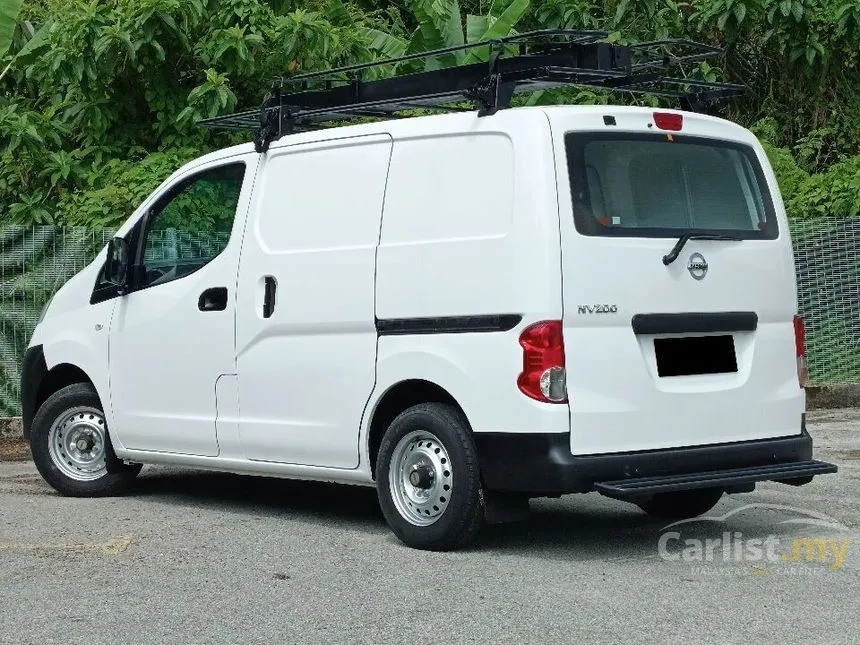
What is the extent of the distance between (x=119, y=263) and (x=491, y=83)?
2947mm

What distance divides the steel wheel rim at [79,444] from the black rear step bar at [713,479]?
12.4 feet

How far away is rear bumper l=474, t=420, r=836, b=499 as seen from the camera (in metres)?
6.78

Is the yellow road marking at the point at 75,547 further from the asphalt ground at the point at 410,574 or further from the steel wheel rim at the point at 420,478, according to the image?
the steel wheel rim at the point at 420,478

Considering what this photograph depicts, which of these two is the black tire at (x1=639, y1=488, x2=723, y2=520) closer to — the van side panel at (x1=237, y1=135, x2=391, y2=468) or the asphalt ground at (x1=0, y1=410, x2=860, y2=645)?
the asphalt ground at (x1=0, y1=410, x2=860, y2=645)

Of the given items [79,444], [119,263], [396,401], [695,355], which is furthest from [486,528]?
[79,444]

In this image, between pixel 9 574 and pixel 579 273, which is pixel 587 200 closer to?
pixel 579 273

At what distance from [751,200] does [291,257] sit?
7.90ft

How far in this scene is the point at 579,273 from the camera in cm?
687

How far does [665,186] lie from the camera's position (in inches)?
289

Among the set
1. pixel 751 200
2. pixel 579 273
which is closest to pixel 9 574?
pixel 579 273

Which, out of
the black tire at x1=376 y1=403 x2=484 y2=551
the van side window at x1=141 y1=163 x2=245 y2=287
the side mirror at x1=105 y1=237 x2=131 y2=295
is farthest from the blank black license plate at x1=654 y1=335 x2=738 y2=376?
the side mirror at x1=105 y1=237 x2=131 y2=295

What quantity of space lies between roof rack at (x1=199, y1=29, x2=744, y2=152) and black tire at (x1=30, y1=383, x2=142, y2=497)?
190cm

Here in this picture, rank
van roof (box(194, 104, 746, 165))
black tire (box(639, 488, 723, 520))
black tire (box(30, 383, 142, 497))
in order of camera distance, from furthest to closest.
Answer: black tire (box(30, 383, 142, 497))
black tire (box(639, 488, 723, 520))
van roof (box(194, 104, 746, 165))

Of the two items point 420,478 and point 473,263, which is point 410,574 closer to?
point 420,478
